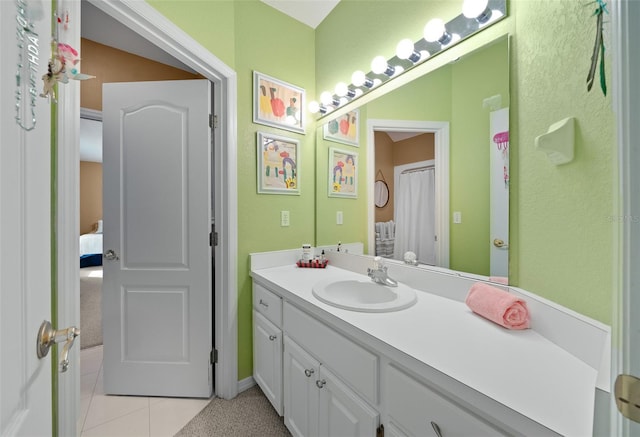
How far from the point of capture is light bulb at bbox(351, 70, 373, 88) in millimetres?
1583

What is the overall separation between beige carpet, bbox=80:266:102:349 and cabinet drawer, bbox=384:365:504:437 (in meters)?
2.70

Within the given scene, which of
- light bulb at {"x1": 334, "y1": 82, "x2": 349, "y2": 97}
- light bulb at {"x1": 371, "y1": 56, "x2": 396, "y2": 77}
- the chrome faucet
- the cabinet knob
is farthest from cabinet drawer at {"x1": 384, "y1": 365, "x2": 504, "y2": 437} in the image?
light bulb at {"x1": 334, "y1": 82, "x2": 349, "y2": 97}

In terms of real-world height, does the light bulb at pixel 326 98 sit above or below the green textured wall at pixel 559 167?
above

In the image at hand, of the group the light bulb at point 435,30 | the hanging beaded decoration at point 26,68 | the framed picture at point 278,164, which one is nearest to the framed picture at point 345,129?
the framed picture at point 278,164

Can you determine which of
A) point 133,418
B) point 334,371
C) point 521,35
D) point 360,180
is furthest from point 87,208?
point 521,35

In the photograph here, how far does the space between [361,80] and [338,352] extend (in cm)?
151

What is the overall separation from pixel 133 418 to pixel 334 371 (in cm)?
135

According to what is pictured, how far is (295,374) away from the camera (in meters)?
1.24

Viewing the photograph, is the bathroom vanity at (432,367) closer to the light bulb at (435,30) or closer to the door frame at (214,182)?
the door frame at (214,182)

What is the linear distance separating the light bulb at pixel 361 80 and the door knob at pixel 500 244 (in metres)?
1.13

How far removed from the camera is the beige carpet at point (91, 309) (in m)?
2.31

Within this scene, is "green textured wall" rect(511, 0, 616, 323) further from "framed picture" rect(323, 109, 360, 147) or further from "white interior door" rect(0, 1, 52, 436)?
"white interior door" rect(0, 1, 52, 436)

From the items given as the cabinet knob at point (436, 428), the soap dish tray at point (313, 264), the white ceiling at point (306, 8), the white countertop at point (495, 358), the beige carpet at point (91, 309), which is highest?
the white ceiling at point (306, 8)

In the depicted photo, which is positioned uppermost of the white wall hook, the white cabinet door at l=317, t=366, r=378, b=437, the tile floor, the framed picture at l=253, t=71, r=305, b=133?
the framed picture at l=253, t=71, r=305, b=133
